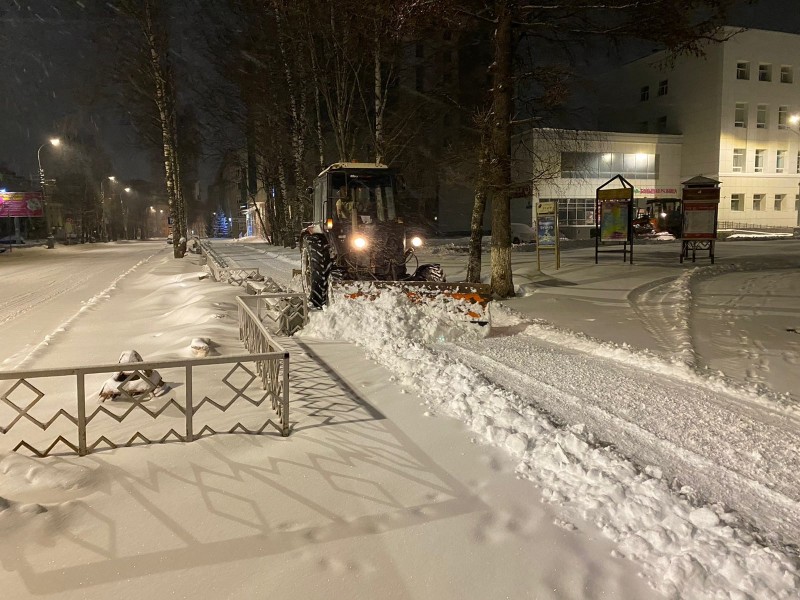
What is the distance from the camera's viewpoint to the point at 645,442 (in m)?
4.41

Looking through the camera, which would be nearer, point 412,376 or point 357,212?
point 412,376

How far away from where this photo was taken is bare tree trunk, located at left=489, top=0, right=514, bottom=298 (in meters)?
11.3

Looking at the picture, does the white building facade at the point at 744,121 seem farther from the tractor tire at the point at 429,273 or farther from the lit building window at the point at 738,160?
the tractor tire at the point at 429,273

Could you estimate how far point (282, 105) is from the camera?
86.8ft

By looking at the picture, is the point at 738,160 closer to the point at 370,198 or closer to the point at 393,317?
the point at 370,198

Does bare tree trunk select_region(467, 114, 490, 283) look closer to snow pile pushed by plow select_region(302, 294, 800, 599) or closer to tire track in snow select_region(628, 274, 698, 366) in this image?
tire track in snow select_region(628, 274, 698, 366)

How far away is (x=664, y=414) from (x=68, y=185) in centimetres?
7371

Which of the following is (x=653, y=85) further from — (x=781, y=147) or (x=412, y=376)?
(x=412, y=376)

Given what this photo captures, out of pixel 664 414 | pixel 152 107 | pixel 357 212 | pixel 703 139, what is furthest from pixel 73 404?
pixel 703 139

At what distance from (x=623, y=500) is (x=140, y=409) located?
4287 mm

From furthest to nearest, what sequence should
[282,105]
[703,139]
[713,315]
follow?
[703,139]
[282,105]
[713,315]

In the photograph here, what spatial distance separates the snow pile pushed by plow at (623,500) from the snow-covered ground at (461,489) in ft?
Answer: 0.04

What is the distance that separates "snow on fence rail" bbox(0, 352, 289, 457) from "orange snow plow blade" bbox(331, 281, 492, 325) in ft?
10.5

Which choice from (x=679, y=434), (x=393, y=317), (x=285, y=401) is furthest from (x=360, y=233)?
(x=679, y=434)
